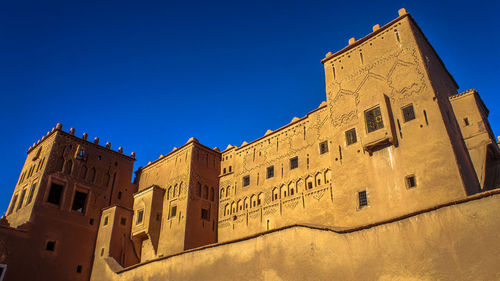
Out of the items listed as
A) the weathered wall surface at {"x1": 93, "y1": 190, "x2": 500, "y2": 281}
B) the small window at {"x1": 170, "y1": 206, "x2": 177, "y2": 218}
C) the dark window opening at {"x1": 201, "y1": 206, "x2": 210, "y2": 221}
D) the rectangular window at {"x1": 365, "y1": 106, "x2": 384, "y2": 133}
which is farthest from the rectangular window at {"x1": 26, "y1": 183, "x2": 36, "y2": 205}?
the rectangular window at {"x1": 365, "y1": 106, "x2": 384, "y2": 133}

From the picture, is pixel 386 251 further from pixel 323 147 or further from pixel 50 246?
pixel 50 246

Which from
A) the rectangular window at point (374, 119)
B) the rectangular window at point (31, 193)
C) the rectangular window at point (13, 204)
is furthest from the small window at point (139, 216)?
the rectangular window at point (374, 119)

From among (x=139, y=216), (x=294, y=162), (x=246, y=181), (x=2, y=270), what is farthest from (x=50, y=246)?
(x=294, y=162)

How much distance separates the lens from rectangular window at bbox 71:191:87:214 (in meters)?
26.4

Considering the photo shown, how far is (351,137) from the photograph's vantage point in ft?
58.4

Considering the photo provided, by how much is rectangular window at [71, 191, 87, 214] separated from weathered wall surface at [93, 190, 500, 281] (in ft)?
52.0

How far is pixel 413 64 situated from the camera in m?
17.0

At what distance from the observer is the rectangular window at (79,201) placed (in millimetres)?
26391

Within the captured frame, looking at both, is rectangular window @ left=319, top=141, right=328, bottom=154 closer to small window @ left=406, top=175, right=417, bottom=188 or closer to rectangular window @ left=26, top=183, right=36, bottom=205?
small window @ left=406, top=175, right=417, bottom=188

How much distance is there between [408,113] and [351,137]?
8.87 ft

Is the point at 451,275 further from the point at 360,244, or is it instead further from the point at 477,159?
the point at 477,159

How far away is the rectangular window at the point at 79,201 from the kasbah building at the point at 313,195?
153mm

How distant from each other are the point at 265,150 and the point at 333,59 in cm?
744

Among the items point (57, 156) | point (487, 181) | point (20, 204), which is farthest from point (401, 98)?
point (20, 204)
